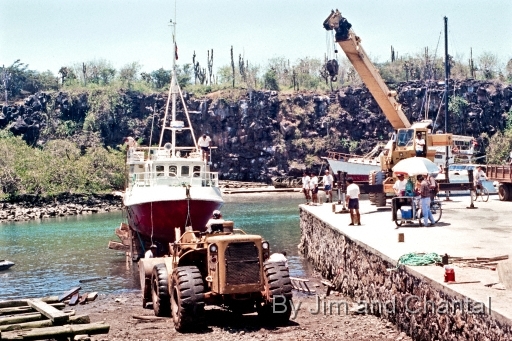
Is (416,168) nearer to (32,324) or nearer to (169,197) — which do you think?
(169,197)

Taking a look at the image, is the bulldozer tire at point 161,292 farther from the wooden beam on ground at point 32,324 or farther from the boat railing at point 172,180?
the boat railing at point 172,180

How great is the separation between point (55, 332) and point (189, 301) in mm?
2485

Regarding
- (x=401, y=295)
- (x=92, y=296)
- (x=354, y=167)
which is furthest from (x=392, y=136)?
(x=354, y=167)

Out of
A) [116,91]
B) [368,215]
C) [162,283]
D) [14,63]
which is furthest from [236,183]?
[162,283]

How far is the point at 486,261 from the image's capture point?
12812mm

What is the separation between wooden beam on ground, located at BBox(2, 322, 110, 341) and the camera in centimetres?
1062

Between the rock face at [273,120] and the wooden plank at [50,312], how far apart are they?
74878 mm

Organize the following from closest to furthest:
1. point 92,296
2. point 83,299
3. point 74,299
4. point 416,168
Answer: point 74,299
point 83,299
point 92,296
point 416,168

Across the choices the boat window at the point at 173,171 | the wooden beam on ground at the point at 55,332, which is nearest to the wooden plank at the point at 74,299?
the wooden beam on ground at the point at 55,332

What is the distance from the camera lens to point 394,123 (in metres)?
35.4

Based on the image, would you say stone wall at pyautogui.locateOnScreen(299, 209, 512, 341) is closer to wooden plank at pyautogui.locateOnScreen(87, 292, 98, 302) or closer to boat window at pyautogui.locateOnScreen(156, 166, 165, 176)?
wooden plank at pyautogui.locateOnScreen(87, 292, 98, 302)

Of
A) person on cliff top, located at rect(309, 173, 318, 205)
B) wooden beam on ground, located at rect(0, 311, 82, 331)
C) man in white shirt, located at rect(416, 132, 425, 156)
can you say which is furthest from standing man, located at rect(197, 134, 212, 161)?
wooden beam on ground, located at rect(0, 311, 82, 331)

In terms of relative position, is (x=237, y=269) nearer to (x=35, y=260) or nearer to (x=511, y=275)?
(x=511, y=275)

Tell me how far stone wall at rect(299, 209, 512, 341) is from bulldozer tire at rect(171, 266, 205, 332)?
3.85 m
